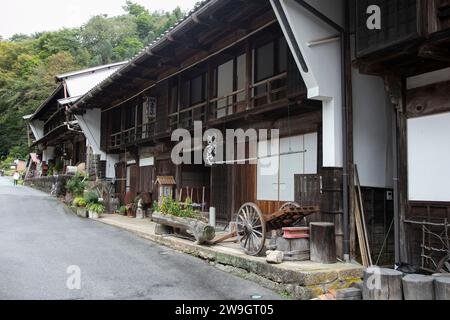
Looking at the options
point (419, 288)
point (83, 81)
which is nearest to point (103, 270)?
point (419, 288)

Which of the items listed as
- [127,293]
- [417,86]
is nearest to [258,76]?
[417,86]

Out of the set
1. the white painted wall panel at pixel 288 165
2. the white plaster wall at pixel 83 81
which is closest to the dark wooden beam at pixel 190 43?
the white painted wall panel at pixel 288 165

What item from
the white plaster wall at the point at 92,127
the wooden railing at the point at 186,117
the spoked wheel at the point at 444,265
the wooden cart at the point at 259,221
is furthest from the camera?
the white plaster wall at the point at 92,127

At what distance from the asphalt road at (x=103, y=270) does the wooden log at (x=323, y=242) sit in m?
1.35

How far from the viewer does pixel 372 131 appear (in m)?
9.16

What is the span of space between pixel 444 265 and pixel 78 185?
63.4ft

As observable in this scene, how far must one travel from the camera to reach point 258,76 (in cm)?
1204

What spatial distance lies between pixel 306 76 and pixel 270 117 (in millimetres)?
2803

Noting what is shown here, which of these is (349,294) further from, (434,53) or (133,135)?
(133,135)

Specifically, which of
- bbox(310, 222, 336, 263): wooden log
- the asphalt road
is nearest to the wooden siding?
bbox(310, 222, 336, 263): wooden log

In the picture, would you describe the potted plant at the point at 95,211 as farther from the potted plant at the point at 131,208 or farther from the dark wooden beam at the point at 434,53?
the dark wooden beam at the point at 434,53

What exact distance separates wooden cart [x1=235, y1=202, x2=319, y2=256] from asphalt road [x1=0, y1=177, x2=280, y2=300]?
860 mm

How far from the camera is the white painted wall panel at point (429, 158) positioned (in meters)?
7.14
